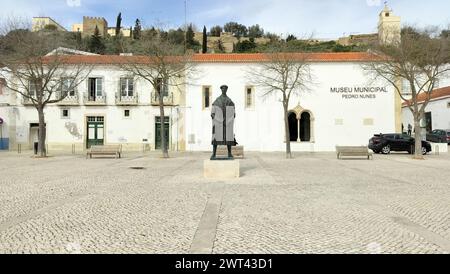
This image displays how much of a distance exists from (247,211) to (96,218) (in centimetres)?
279

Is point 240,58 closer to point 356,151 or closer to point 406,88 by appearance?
point 356,151

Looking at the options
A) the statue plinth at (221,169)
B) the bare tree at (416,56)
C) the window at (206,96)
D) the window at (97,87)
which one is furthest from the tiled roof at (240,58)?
the statue plinth at (221,169)

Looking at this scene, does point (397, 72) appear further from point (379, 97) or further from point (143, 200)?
point (143, 200)

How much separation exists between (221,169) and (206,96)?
74.3 feet

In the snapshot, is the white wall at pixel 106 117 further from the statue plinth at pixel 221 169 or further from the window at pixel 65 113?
the statue plinth at pixel 221 169

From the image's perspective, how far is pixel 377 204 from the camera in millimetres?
8312

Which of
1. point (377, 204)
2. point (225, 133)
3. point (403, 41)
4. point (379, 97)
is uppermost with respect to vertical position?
point (403, 41)

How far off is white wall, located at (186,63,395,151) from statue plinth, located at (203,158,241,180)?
2098cm

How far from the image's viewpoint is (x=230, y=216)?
7.09 m

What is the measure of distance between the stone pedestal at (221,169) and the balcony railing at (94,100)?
24.6 m
